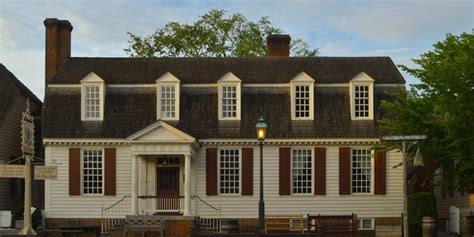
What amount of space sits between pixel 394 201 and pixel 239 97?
7986 mm

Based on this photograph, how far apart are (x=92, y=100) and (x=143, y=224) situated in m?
7.06

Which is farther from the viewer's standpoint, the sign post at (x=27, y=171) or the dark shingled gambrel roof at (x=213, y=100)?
the dark shingled gambrel roof at (x=213, y=100)

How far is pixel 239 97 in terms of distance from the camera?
40.2 m

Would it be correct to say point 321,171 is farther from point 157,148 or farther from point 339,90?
point 157,148

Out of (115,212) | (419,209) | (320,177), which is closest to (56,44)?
(115,212)

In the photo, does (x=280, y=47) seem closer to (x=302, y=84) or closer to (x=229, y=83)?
(x=302, y=84)

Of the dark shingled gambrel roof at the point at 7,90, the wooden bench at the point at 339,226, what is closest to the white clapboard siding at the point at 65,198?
the dark shingled gambrel roof at the point at 7,90

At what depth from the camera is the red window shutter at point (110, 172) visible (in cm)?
3944

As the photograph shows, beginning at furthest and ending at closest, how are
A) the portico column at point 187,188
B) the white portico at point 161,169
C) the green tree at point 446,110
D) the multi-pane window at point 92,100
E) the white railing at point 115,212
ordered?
1. the multi-pane window at point 92,100
2. the white railing at point 115,212
3. the white portico at point 161,169
4. the portico column at point 187,188
5. the green tree at point 446,110

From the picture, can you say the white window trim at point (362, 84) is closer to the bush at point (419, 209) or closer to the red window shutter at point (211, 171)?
the red window shutter at point (211, 171)

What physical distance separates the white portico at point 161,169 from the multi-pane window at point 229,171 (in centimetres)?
134

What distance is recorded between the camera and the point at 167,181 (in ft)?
132

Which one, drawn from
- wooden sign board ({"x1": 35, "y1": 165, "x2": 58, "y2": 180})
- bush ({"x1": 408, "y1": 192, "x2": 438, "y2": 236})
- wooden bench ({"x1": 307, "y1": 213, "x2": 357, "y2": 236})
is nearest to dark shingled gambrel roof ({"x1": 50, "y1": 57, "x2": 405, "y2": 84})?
bush ({"x1": 408, "y1": 192, "x2": 438, "y2": 236})

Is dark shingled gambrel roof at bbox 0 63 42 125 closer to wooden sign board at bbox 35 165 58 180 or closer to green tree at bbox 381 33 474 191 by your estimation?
wooden sign board at bbox 35 165 58 180
